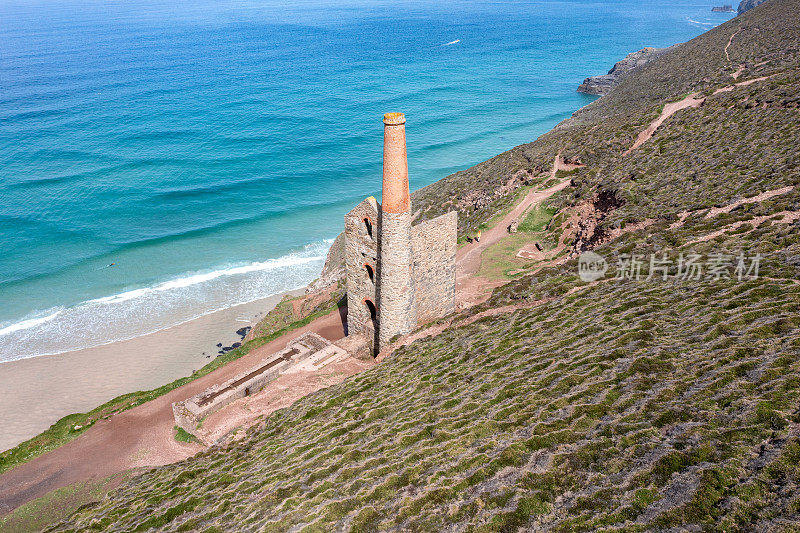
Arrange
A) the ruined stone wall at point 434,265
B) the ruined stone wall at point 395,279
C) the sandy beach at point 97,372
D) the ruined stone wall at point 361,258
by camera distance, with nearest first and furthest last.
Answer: the ruined stone wall at point 395,279 < the ruined stone wall at point 361,258 < the ruined stone wall at point 434,265 < the sandy beach at point 97,372

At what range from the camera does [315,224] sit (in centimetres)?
4994

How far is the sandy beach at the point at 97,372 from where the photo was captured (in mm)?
26625

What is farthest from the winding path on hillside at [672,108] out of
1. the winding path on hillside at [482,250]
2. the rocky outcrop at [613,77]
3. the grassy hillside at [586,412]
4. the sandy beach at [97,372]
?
the rocky outcrop at [613,77]

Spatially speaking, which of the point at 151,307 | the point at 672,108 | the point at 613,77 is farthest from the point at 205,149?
the point at 613,77

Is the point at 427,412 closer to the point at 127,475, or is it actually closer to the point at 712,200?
the point at 127,475

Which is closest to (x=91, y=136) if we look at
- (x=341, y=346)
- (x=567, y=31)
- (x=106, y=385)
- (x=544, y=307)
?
(x=106, y=385)

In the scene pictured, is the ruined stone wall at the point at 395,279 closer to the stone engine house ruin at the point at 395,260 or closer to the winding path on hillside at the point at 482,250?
the stone engine house ruin at the point at 395,260

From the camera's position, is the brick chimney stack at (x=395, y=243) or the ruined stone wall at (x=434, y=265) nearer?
the brick chimney stack at (x=395, y=243)

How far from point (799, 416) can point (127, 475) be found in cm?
2089

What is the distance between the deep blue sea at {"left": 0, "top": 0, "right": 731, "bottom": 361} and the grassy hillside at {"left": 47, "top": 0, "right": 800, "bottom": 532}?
2401 centimetres

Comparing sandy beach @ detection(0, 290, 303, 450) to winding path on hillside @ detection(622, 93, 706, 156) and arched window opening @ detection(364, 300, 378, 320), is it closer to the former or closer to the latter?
arched window opening @ detection(364, 300, 378, 320)

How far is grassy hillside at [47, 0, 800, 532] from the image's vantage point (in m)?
8.08

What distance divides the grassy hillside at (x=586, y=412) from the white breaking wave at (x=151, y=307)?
2002 centimetres

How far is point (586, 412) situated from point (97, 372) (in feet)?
99.7
